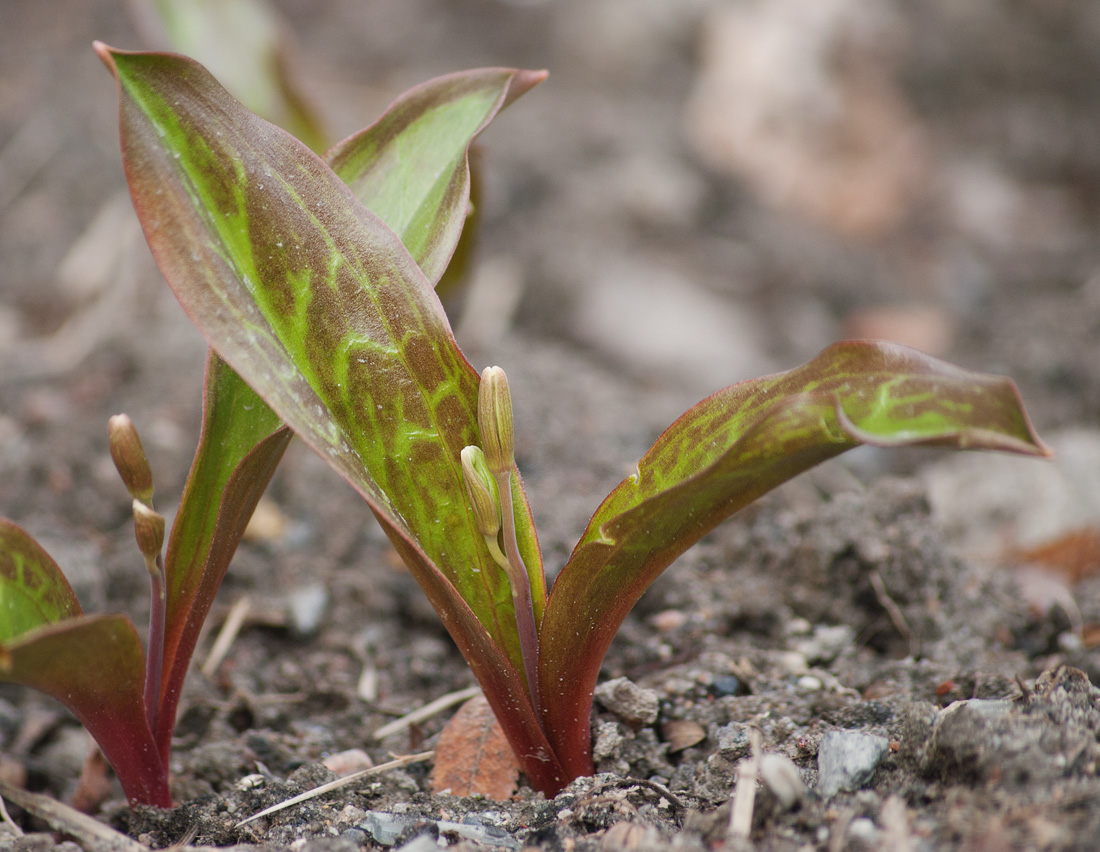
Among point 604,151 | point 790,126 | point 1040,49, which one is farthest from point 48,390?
point 1040,49

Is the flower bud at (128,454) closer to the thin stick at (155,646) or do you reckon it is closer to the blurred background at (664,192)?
the thin stick at (155,646)

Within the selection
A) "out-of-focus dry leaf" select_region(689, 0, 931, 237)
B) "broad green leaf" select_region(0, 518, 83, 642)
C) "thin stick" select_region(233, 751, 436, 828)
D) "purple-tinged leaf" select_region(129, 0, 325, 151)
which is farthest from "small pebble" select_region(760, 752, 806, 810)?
"out-of-focus dry leaf" select_region(689, 0, 931, 237)

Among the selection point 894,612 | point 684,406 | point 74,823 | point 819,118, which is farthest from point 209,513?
point 819,118

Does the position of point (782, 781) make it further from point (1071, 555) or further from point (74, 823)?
point (1071, 555)

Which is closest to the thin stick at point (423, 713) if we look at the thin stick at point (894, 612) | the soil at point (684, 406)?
the soil at point (684, 406)

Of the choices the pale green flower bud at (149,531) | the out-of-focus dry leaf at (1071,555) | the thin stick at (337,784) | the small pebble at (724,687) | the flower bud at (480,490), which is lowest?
the thin stick at (337,784)

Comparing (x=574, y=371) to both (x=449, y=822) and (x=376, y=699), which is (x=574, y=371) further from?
(x=449, y=822)

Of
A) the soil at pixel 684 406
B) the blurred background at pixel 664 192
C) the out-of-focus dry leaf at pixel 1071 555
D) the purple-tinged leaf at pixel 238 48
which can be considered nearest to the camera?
the soil at pixel 684 406
